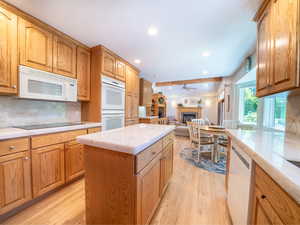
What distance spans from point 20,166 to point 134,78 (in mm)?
2957

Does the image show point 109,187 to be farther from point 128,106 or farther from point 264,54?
point 128,106

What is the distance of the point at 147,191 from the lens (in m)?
Answer: 1.13

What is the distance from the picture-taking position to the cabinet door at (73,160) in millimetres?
1836

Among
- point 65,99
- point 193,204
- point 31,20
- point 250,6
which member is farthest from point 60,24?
point 193,204

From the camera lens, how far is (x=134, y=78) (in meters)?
3.65

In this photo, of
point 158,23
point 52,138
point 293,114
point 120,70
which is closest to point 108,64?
point 120,70

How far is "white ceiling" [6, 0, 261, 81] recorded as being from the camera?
1.45 metres

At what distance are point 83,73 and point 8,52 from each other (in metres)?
1.02

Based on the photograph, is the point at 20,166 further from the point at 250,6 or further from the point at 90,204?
the point at 250,6

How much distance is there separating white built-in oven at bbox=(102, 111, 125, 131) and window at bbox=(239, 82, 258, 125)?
3554 mm

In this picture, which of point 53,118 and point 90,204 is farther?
point 53,118

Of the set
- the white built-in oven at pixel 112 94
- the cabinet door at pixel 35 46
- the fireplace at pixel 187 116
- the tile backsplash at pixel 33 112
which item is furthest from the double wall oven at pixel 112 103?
the fireplace at pixel 187 116

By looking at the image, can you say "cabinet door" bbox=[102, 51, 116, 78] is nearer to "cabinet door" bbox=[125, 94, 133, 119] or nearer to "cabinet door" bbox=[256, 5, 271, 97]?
"cabinet door" bbox=[125, 94, 133, 119]

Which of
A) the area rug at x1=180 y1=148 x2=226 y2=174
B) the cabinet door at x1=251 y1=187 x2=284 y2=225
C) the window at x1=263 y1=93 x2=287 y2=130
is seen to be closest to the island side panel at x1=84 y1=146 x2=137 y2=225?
the cabinet door at x1=251 y1=187 x2=284 y2=225
